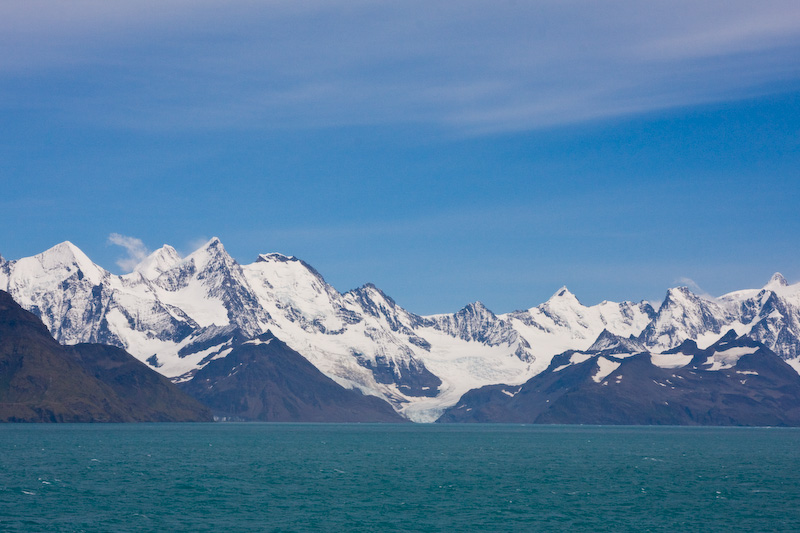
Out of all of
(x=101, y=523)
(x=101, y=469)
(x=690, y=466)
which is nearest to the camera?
(x=101, y=523)

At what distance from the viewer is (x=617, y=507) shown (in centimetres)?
11488

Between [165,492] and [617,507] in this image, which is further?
[165,492]

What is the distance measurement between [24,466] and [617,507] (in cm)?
9606

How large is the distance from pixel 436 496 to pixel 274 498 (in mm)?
20497

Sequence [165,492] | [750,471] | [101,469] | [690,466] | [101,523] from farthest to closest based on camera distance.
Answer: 1. [690,466]
2. [750,471]
3. [101,469]
4. [165,492]
5. [101,523]

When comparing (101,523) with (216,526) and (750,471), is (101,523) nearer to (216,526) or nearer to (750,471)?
(216,526)

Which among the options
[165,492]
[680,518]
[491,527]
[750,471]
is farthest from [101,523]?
[750,471]

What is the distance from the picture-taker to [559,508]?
11475 centimetres

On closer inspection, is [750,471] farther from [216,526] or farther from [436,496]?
[216,526]

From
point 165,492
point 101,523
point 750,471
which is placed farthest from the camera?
point 750,471

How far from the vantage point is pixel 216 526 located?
98.4m

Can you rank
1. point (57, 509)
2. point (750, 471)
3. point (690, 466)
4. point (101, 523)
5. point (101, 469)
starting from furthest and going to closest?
point (690, 466)
point (750, 471)
point (101, 469)
point (57, 509)
point (101, 523)

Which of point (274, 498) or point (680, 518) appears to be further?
point (274, 498)

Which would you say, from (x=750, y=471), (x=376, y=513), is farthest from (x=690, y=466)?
(x=376, y=513)
